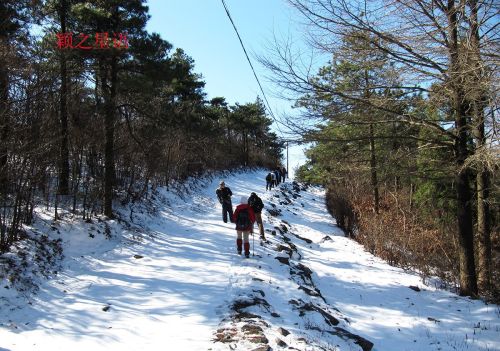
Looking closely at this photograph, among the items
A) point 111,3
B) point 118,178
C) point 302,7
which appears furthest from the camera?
point 118,178

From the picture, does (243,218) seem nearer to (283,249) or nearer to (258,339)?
(283,249)

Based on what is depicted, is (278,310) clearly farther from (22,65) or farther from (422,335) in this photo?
(22,65)

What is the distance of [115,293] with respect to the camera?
704 centimetres

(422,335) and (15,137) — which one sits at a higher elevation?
(15,137)

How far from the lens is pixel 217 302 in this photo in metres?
6.64

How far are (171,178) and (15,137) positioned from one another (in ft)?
41.8

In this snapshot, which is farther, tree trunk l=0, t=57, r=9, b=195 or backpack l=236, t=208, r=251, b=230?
backpack l=236, t=208, r=251, b=230

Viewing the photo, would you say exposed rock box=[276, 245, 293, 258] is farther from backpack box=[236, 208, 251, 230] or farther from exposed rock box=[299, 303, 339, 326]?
exposed rock box=[299, 303, 339, 326]

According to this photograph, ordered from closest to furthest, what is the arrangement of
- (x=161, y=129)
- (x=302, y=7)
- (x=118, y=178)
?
(x=302, y=7)
(x=118, y=178)
(x=161, y=129)

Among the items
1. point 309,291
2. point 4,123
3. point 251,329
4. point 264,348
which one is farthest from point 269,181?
point 264,348

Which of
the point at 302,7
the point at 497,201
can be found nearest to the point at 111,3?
the point at 302,7

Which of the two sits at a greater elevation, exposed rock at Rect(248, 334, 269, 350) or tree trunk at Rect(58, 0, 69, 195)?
tree trunk at Rect(58, 0, 69, 195)

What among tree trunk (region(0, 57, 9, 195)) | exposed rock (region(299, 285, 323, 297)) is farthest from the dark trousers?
tree trunk (region(0, 57, 9, 195))

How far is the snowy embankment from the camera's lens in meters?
5.46
